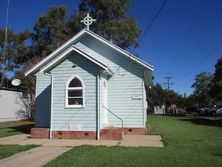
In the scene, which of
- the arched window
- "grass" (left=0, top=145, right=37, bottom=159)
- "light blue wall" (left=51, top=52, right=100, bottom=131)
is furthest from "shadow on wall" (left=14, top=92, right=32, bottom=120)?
"grass" (left=0, top=145, right=37, bottom=159)

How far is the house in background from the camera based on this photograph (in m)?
14.5

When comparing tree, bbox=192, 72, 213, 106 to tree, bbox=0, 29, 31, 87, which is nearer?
tree, bbox=0, 29, 31, 87

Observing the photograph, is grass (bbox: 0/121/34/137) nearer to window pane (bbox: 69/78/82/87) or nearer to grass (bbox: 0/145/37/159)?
window pane (bbox: 69/78/82/87)

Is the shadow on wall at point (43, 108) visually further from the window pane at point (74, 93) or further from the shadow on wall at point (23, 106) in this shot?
the shadow on wall at point (23, 106)

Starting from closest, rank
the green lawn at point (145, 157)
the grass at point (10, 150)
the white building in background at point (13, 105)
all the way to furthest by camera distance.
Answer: the green lawn at point (145, 157) → the grass at point (10, 150) → the white building in background at point (13, 105)

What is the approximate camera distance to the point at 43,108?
18.5 m

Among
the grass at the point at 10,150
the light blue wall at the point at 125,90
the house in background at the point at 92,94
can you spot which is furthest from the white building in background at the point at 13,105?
the grass at the point at 10,150

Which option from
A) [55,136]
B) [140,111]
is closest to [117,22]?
[140,111]

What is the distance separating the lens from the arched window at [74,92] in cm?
1493

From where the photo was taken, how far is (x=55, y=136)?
48.1ft

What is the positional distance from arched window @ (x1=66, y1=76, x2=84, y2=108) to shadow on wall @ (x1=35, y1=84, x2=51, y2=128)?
3611 millimetres

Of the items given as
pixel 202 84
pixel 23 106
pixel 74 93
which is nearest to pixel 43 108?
pixel 74 93

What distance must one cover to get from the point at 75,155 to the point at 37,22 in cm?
3688

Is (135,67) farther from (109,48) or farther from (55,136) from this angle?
(55,136)
